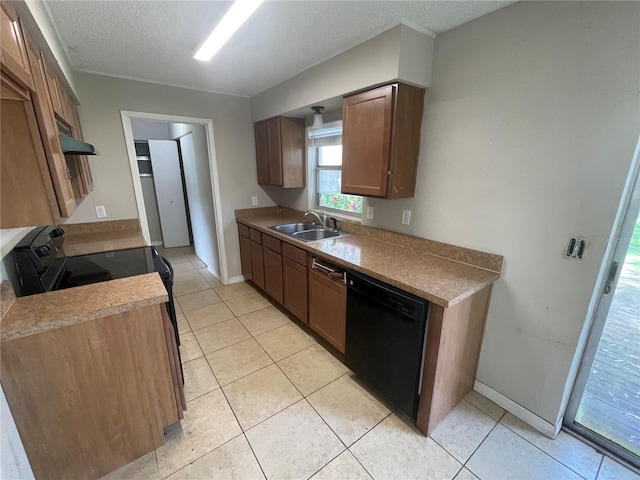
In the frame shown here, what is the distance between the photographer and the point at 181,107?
296cm

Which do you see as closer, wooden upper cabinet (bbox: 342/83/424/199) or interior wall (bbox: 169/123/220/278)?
wooden upper cabinet (bbox: 342/83/424/199)

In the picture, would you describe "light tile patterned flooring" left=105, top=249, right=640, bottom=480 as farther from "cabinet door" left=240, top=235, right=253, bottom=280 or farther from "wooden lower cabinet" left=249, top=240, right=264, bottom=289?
"cabinet door" left=240, top=235, right=253, bottom=280

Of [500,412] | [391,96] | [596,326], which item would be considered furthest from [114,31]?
[500,412]

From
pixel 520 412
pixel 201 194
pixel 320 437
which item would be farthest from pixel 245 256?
pixel 520 412

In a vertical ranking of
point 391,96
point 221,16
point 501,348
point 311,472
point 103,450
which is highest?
point 221,16

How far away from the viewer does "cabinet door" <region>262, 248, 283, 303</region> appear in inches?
110

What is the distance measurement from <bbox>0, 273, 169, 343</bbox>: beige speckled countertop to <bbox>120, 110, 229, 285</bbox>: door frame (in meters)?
1.31

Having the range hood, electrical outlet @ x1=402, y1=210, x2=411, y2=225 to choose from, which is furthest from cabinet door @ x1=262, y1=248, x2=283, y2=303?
the range hood

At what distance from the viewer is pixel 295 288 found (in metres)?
2.58

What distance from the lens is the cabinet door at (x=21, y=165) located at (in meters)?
1.01

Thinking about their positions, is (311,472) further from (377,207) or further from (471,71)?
(471,71)

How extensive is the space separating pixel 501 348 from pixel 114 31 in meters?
3.28

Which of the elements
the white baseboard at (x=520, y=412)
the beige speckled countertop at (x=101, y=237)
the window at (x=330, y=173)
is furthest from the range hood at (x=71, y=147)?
the white baseboard at (x=520, y=412)

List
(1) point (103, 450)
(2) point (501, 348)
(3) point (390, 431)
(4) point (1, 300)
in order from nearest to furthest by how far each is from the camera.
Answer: (4) point (1, 300)
(1) point (103, 450)
(3) point (390, 431)
(2) point (501, 348)
